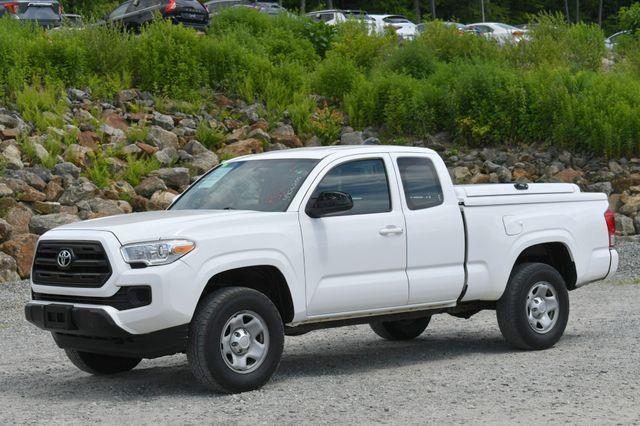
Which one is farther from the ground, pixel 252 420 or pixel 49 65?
pixel 49 65

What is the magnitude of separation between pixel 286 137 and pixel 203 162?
2.35 meters

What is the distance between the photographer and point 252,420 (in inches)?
279

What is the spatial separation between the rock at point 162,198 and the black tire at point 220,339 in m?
10.4

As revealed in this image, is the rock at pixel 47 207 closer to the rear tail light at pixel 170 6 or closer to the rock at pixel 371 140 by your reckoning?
the rock at pixel 371 140

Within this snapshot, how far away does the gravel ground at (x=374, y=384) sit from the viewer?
7262 mm

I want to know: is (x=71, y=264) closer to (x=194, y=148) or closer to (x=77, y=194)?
(x=77, y=194)

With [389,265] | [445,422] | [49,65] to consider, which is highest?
[49,65]

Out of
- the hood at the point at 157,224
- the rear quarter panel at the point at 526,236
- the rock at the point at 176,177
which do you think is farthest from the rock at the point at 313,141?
the hood at the point at 157,224

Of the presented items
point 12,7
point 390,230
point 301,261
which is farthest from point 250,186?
point 12,7

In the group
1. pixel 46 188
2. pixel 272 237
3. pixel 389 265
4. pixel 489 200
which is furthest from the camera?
pixel 46 188

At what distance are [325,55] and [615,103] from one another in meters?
7.95

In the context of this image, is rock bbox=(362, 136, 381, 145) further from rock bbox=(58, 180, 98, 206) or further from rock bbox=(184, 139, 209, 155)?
rock bbox=(58, 180, 98, 206)

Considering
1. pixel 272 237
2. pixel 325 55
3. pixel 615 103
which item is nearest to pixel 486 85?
pixel 615 103

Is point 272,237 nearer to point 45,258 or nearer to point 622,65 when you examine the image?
point 45,258
